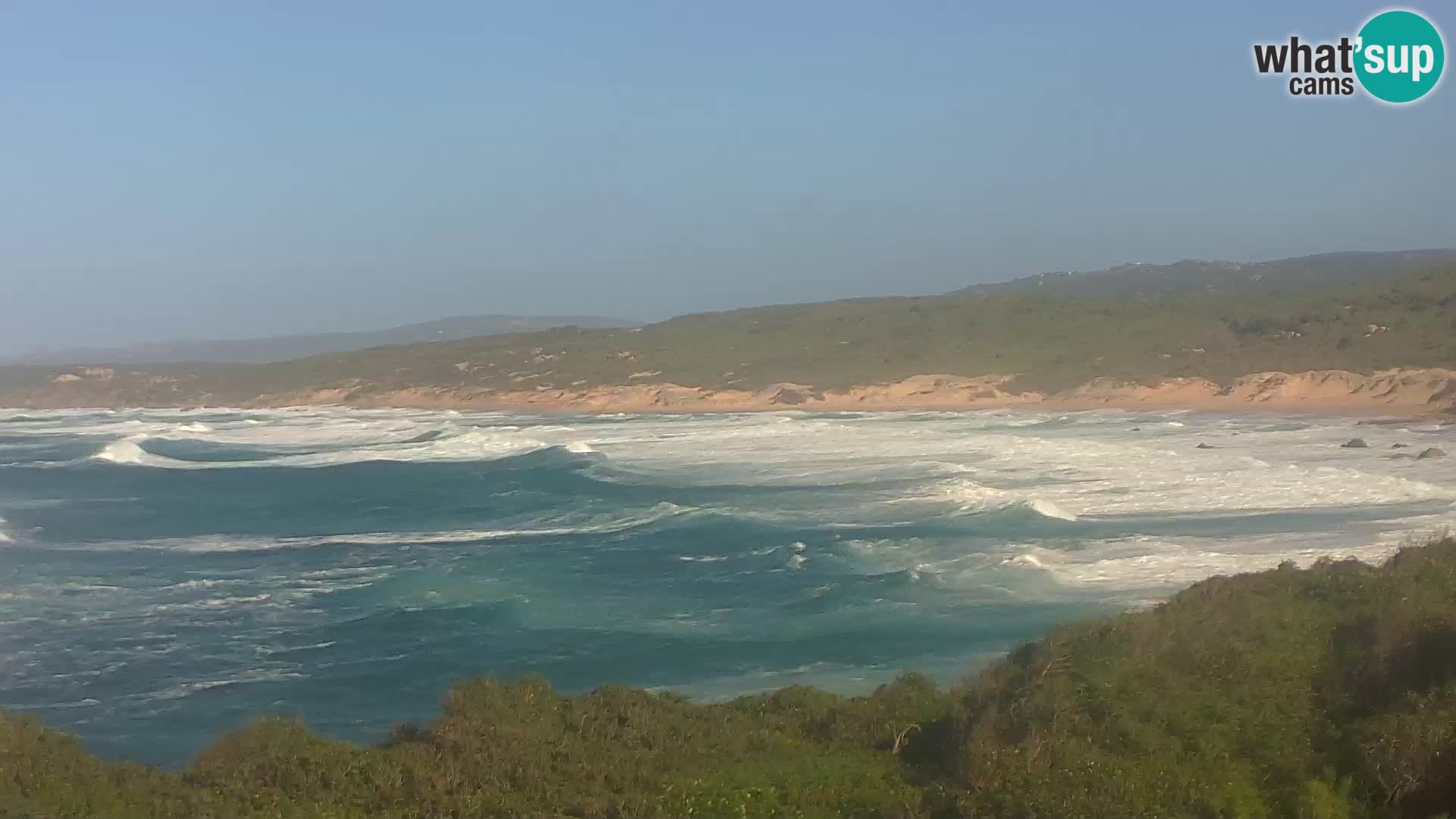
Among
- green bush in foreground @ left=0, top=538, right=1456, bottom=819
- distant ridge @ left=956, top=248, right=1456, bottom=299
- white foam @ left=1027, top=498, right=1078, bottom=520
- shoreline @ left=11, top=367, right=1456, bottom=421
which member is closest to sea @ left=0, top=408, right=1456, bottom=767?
white foam @ left=1027, top=498, right=1078, bottom=520

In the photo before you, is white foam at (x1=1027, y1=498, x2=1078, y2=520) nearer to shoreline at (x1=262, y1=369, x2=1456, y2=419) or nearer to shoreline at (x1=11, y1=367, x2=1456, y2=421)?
shoreline at (x1=11, y1=367, x2=1456, y2=421)

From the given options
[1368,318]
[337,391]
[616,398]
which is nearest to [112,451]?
[616,398]

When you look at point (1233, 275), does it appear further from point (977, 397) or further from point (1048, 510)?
point (1048, 510)

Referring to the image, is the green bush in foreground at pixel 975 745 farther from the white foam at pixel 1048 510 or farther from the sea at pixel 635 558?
the white foam at pixel 1048 510

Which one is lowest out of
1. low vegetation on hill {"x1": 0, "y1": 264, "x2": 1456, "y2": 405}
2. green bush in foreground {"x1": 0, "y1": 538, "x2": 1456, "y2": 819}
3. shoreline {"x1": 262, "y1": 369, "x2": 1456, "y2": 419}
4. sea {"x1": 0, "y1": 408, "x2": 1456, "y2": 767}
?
sea {"x1": 0, "y1": 408, "x2": 1456, "y2": 767}

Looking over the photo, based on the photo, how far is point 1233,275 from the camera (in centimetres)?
13062

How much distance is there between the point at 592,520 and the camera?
28.2 m

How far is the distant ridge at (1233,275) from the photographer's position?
11844 centimetres

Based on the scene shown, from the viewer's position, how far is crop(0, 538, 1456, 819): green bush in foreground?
8250mm

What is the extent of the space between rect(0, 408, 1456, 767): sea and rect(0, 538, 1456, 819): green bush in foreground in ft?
13.2

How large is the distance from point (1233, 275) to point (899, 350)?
233 feet

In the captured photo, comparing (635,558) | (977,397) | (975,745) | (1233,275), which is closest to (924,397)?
(977,397)

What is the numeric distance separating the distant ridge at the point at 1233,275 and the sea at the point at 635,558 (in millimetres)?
81744

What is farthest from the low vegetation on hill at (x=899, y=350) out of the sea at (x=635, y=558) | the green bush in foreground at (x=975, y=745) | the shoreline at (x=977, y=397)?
the green bush in foreground at (x=975, y=745)
